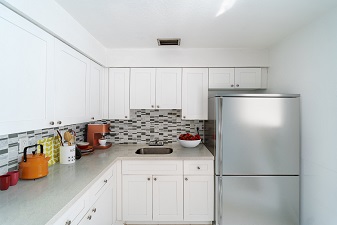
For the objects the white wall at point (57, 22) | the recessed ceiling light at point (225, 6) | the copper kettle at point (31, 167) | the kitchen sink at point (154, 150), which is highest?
the recessed ceiling light at point (225, 6)

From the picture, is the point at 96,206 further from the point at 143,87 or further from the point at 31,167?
the point at 143,87

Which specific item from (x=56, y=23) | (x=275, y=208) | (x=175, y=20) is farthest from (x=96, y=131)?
(x=275, y=208)

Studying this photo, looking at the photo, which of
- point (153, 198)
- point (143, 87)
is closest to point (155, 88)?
point (143, 87)

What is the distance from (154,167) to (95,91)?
1.20 m

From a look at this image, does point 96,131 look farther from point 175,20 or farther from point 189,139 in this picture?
point 175,20

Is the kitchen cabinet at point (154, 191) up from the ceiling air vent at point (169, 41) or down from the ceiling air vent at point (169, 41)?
down

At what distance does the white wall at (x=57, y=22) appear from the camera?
119cm

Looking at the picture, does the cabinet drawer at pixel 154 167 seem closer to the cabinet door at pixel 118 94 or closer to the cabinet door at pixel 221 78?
the cabinet door at pixel 118 94

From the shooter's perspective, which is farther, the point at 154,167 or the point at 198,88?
the point at 198,88

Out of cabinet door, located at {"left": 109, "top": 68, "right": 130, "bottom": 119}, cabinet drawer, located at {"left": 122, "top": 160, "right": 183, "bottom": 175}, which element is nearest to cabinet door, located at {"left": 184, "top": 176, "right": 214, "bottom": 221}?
cabinet drawer, located at {"left": 122, "top": 160, "right": 183, "bottom": 175}

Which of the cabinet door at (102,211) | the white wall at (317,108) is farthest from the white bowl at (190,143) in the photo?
the white wall at (317,108)

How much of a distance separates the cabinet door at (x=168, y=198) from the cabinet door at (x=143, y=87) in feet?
3.38

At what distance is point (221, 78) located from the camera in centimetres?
272

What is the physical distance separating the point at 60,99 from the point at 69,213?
2.92ft
